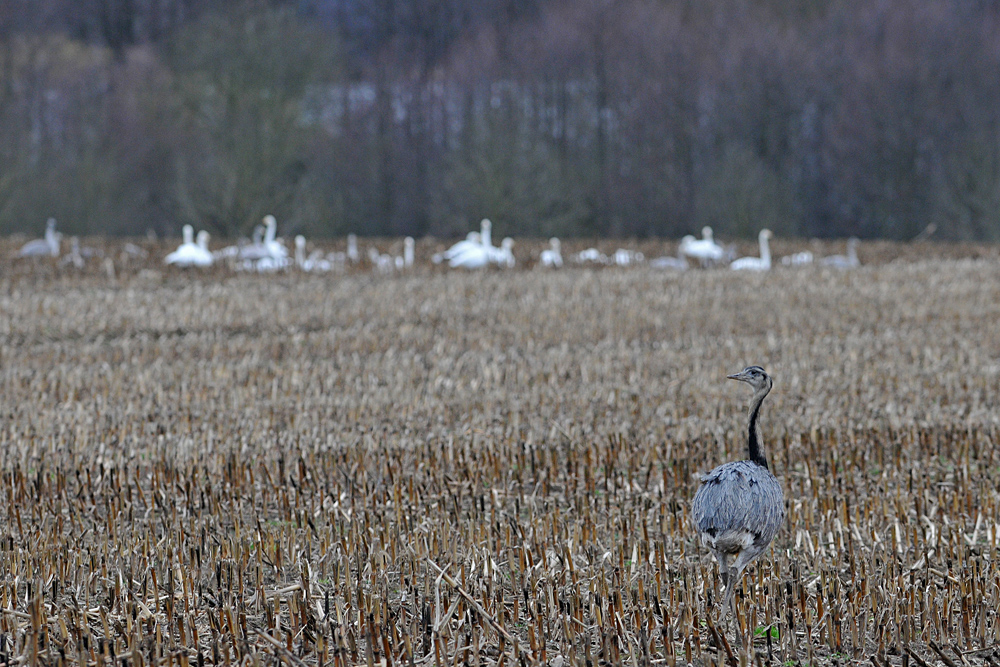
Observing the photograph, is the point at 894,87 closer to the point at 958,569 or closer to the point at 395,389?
the point at 395,389

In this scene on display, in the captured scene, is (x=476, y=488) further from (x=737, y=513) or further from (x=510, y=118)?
(x=510, y=118)

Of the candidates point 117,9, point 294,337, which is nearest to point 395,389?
point 294,337

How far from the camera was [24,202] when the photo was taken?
37.5 meters

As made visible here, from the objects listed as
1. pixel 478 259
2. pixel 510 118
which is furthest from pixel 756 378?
pixel 510 118

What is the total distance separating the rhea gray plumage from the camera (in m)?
4.07

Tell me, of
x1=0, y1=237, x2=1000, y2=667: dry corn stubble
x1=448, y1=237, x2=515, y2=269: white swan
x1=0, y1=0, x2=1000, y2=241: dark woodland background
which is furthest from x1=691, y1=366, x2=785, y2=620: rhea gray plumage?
x1=0, y1=0, x2=1000, y2=241: dark woodland background

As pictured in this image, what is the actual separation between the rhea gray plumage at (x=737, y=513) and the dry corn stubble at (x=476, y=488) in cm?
24

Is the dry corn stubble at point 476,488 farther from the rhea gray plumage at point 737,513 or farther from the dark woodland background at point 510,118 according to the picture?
the dark woodland background at point 510,118

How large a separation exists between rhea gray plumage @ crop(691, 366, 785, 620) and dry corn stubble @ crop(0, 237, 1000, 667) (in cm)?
24

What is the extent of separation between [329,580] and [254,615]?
47cm

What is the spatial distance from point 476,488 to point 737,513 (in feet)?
8.91

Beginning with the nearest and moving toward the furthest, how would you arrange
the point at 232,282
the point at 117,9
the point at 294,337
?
the point at 294,337 → the point at 232,282 → the point at 117,9

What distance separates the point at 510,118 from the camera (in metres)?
42.9

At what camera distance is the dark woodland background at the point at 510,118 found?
123 ft
